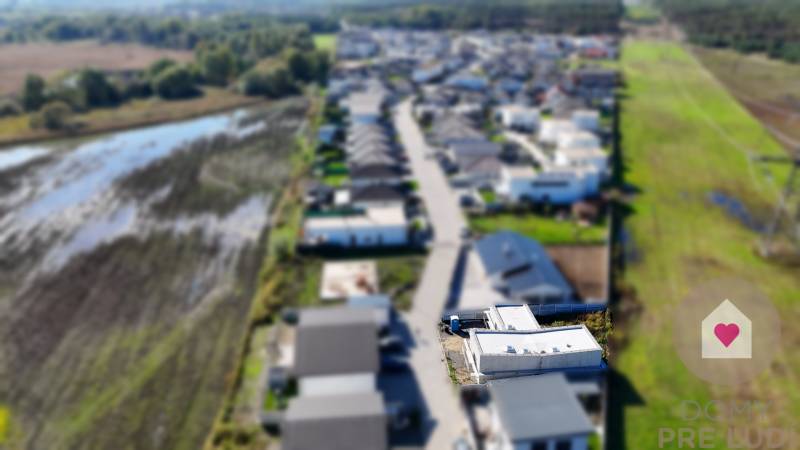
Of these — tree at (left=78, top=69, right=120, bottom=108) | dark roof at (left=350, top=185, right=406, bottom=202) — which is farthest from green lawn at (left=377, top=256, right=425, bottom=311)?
tree at (left=78, top=69, right=120, bottom=108)

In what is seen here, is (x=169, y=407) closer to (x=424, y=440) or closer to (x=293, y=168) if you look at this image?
(x=424, y=440)

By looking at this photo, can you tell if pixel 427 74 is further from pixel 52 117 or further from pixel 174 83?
pixel 52 117

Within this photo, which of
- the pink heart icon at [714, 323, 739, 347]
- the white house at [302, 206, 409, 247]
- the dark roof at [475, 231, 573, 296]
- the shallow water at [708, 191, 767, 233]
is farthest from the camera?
the shallow water at [708, 191, 767, 233]

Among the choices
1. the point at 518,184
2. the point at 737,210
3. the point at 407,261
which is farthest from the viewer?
the point at 737,210

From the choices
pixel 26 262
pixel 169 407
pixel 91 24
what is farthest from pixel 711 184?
pixel 91 24

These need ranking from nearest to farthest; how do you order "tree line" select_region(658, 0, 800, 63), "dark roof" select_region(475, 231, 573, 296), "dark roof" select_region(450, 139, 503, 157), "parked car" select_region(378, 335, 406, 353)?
"parked car" select_region(378, 335, 406, 353) < "dark roof" select_region(475, 231, 573, 296) < "tree line" select_region(658, 0, 800, 63) < "dark roof" select_region(450, 139, 503, 157)

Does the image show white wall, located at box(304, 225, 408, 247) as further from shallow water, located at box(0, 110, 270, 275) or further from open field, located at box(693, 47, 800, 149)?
open field, located at box(693, 47, 800, 149)

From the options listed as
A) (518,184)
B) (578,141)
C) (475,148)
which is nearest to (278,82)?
(475,148)
